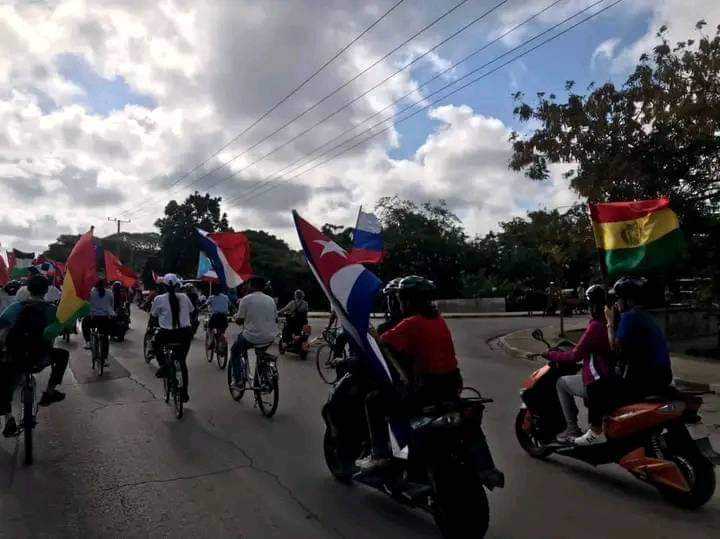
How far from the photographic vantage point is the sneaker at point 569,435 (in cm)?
540

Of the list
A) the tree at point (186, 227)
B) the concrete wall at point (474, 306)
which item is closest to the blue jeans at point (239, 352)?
Answer: the concrete wall at point (474, 306)

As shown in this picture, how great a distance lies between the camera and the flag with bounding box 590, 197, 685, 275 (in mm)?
6688

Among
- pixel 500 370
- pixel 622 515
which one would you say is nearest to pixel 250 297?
pixel 622 515

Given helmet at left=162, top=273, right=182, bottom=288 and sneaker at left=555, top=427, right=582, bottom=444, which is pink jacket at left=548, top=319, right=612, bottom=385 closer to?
sneaker at left=555, top=427, right=582, bottom=444

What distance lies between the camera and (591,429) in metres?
5.15

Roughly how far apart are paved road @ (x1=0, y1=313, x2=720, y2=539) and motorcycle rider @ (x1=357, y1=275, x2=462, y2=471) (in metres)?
0.62

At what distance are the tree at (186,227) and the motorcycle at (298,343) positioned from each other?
40939 mm

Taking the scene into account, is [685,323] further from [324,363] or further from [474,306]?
[474,306]

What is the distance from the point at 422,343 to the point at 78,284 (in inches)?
182

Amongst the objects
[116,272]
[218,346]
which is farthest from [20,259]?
[218,346]

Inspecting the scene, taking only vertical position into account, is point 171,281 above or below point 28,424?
above

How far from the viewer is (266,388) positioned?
7773 millimetres

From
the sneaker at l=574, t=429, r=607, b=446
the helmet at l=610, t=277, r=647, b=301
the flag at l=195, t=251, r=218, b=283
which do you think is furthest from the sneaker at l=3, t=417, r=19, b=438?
the flag at l=195, t=251, r=218, b=283

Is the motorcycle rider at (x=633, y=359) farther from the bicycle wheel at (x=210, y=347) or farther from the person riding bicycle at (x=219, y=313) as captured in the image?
the bicycle wheel at (x=210, y=347)
